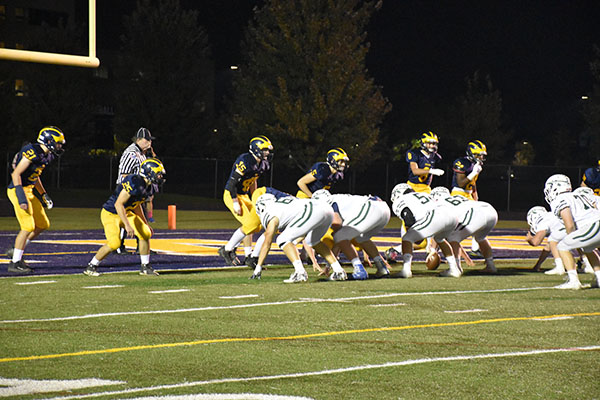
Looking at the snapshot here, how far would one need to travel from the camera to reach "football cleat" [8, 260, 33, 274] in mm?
12086

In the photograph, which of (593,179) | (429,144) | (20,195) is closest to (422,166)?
(429,144)

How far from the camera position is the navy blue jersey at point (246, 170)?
1340cm

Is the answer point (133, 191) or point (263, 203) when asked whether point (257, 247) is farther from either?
point (133, 191)

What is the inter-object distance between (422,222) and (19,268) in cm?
511

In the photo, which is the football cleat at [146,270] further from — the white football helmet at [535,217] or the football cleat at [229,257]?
the white football helmet at [535,217]

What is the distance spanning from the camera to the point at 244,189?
13664mm

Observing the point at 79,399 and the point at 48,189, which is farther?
the point at 48,189

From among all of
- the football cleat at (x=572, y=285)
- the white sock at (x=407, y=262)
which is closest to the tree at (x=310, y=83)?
the white sock at (x=407, y=262)

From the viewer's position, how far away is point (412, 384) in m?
5.61

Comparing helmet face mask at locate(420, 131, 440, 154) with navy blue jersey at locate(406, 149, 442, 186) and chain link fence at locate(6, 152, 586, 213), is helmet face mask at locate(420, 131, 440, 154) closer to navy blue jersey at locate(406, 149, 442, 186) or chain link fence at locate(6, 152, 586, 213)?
navy blue jersey at locate(406, 149, 442, 186)

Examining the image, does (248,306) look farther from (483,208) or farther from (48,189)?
(48,189)

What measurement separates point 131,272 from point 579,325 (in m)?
6.29

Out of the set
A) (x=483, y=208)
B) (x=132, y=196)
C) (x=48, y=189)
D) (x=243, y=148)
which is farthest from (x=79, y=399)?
(x=48, y=189)

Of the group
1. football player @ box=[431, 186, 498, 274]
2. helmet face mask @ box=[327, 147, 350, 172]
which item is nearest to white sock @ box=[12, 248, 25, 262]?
helmet face mask @ box=[327, 147, 350, 172]
